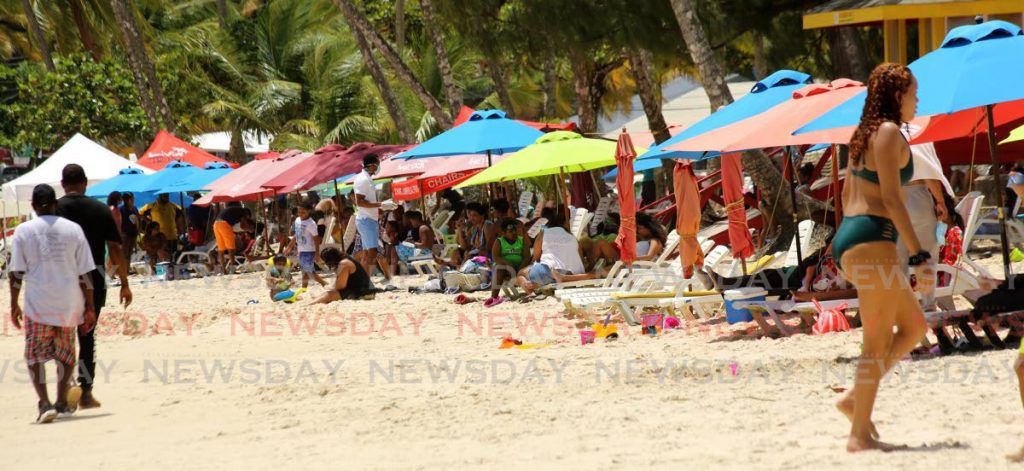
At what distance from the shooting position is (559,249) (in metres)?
11.8

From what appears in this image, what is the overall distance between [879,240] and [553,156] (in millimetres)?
8210

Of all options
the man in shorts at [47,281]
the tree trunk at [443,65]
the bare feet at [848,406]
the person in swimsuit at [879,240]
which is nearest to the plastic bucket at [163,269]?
the tree trunk at [443,65]

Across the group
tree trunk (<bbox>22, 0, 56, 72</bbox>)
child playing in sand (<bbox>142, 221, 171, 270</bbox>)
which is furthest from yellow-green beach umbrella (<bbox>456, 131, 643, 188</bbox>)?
tree trunk (<bbox>22, 0, 56, 72</bbox>)

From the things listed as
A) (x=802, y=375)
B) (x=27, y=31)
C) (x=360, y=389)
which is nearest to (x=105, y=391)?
(x=360, y=389)

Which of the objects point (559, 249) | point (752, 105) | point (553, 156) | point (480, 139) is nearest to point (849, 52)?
point (480, 139)

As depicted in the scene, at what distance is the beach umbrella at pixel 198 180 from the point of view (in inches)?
829

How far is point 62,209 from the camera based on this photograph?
720cm

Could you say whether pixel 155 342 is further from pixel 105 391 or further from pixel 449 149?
pixel 449 149

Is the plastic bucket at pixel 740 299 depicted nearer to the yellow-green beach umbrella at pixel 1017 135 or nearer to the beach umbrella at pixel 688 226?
the beach umbrella at pixel 688 226

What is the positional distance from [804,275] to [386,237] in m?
9.32

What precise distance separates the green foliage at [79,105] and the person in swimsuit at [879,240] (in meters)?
30.6

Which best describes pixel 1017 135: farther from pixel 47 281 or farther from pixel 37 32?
pixel 37 32

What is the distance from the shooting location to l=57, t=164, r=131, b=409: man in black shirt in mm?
7180

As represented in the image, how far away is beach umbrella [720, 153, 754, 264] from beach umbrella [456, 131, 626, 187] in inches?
81.4
